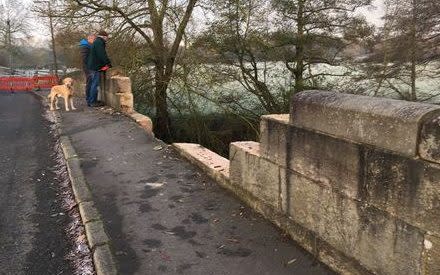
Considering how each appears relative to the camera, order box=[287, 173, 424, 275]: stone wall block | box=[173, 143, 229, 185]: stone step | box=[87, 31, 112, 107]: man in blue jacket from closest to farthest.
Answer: box=[287, 173, 424, 275]: stone wall block < box=[173, 143, 229, 185]: stone step < box=[87, 31, 112, 107]: man in blue jacket

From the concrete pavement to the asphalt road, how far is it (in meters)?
0.52

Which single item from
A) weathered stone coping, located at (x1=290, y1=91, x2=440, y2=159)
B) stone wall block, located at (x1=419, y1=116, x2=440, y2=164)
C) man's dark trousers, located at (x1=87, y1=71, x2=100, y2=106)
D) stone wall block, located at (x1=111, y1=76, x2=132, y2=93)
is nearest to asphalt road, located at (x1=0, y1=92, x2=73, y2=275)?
weathered stone coping, located at (x1=290, y1=91, x2=440, y2=159)

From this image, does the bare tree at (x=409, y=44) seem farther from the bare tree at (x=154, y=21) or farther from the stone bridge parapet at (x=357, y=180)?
the stone bridge parapet at (x=357, y=180)

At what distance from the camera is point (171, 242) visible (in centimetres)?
473

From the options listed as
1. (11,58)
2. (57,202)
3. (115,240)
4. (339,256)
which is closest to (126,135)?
(57,202)

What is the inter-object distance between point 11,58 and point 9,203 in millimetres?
49400

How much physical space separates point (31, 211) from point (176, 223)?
1.96m

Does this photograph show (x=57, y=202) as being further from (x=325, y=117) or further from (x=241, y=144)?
(x=325, y=117)

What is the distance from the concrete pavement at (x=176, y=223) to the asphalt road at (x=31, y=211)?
0.52m

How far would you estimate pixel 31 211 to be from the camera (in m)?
5.92

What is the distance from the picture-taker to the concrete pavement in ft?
14.0

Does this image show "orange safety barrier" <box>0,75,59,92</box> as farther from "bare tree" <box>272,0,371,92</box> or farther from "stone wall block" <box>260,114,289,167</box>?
"stone wall block" <box>260,114,289,167</box>

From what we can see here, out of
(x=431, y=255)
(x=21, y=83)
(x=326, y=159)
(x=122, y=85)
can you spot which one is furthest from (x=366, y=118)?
(x=21, y=83)

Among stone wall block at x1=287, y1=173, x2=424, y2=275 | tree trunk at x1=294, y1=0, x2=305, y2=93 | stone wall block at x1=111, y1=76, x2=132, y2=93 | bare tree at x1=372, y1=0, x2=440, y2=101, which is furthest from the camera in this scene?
tree trunk at x1=294, y1=0, x2=305, y2=93
